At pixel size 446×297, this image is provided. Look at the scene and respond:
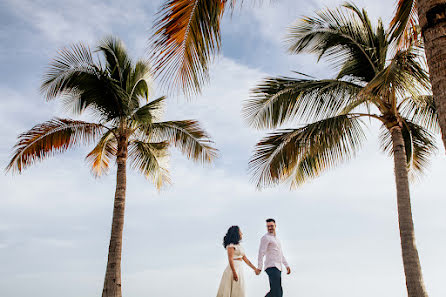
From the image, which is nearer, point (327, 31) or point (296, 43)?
point (327, 31)

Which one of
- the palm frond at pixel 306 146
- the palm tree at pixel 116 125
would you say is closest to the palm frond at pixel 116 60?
the palm tree at pixel 116 125

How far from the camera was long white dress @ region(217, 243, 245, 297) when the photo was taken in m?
7.38

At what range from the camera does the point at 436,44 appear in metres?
4.18

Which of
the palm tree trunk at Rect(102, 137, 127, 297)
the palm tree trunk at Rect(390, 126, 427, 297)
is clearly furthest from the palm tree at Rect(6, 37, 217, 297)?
the palm tree trunk at Rect(390, 126, 427, 297)

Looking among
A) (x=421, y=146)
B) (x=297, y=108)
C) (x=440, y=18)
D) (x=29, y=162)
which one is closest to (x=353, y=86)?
(x=297, y=108)

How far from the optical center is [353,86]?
10.1 metres

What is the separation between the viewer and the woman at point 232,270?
7.36 m

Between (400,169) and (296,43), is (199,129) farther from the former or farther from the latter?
(400,169)

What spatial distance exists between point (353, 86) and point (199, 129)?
16.6 feet

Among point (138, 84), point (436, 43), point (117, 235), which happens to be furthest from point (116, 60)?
point (436, 43)

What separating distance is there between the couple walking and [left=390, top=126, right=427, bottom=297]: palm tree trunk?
111 inches

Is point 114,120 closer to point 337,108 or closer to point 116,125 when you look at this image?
point 116,125

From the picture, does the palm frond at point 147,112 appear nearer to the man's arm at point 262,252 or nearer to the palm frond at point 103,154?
the palm frond at point 103,154

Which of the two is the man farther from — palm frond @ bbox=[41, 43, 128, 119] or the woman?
palm frond @ bbox=[41, 43, 128, 119]
